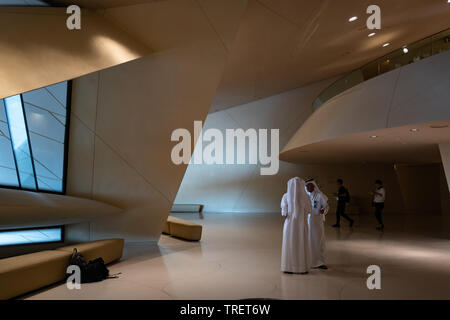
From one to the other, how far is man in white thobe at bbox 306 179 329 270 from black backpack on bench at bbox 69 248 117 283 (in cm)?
450

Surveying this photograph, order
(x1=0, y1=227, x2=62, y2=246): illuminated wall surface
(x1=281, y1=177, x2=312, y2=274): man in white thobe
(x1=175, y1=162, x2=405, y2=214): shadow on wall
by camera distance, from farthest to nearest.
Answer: (x1=175, y1=162, x2=405, y2=214): shadow on wall, (x1=0, y1=227, x2=62, y2=246): illuminated wall surface, (x1=281, y1=177, x2=312, y2=274): man in white thobe

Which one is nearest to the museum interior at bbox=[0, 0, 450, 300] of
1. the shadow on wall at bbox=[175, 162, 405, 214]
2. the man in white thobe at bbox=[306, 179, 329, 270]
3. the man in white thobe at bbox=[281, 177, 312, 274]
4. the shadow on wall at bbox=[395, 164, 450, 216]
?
the man in white thobe at bbox=[281, 177, 312, 274]

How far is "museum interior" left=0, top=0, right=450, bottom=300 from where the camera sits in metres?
6.48

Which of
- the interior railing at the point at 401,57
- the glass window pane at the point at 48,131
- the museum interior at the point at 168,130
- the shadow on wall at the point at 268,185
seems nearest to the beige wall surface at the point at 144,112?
the museum interior at the point at 168,130

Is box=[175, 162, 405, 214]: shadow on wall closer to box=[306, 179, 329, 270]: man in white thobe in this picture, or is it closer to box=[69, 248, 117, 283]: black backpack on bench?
box=[306, 179, 329, 270]: man in white thobe

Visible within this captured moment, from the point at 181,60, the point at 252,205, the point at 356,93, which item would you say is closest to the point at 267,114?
the point at 252,205

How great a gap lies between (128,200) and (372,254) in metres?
7.11

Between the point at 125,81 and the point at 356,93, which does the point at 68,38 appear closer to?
the point at 125,81

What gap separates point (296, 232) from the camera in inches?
316

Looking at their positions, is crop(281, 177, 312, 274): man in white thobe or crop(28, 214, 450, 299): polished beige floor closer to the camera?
crop(28, 214, 450, 299): polished beige floor

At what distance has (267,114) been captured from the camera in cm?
2584

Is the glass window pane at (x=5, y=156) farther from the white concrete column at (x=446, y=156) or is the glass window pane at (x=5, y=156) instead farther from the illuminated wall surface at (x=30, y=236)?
the white concrete column at (x=446, y=156)

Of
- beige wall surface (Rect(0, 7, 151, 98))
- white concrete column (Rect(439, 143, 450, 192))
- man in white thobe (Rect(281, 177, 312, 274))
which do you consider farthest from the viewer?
white concrete column (Rect(439, 143, 450, 192))

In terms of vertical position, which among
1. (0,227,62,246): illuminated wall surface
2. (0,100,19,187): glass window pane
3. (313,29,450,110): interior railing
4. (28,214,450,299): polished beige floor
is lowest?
(28,214,450,299): polished beige floor
